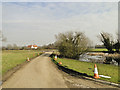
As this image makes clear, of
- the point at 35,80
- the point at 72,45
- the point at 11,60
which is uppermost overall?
the point at 72,45

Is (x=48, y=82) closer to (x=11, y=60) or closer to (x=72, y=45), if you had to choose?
(x=11, y=60)

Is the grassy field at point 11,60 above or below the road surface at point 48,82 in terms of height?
below

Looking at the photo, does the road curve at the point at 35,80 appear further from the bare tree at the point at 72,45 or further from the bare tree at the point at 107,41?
the bare tree at the point at 107,41

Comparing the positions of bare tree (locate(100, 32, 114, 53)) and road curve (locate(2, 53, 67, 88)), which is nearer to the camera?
road curve (locate(2, 53, 67, 88))

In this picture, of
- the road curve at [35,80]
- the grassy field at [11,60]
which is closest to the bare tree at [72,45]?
the grassy field at [11,60]

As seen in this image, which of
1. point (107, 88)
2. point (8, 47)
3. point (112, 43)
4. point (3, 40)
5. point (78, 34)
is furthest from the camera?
point (8, 47)

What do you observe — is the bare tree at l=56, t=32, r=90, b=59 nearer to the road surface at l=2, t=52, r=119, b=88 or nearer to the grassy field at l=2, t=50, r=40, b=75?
the grassy field at l=2, t=50, r=40, b=75

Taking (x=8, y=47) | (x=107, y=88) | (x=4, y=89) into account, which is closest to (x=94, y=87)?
(x=107, y=88)

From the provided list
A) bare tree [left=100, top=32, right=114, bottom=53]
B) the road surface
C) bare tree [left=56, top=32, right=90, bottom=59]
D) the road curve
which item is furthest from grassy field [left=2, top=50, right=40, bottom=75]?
bare tree [left=100, top=32, right=114, bottom=53]

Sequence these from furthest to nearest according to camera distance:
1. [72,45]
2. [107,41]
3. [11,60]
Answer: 1. [107,41]
2. [72,45]
3. [11,60]

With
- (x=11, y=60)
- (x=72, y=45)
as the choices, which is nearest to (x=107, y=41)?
(x=72, y=45)

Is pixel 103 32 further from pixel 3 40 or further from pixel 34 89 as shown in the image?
pixel 3 40

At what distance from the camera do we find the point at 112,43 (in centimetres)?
3347

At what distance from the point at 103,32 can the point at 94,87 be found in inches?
1359
